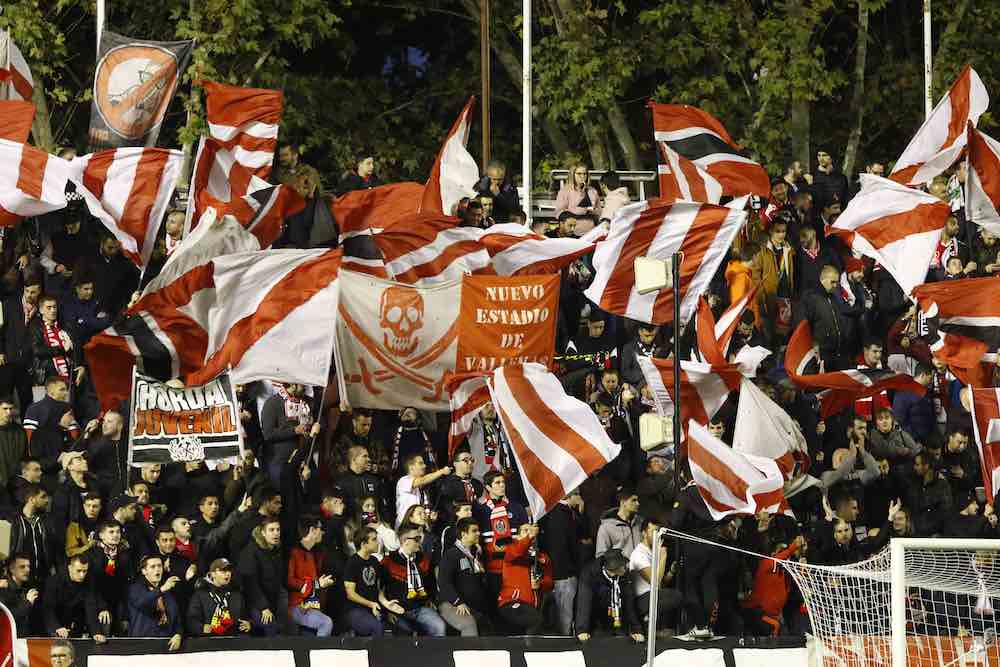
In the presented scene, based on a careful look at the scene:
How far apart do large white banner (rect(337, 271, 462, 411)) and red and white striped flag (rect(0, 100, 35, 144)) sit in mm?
3180

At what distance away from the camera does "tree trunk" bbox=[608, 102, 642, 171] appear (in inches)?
1336

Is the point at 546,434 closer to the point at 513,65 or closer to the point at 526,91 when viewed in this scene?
the point at 526,91

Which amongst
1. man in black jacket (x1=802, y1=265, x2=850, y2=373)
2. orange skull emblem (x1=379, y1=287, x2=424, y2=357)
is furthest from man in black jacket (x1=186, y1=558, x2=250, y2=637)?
man in black jacket (x1=802, y1=265, x2=850, y2=373)

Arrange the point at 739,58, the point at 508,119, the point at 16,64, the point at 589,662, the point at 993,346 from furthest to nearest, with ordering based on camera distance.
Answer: the point at 508,119, the point at 739,58, the point at 16,64, the point at 993,346, the point at 589,662

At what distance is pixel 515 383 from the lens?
21391 mm

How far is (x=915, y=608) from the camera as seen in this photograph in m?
20.5

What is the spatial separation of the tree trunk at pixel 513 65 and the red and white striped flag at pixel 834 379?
39.2ft

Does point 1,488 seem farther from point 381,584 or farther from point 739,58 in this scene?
point 739,58

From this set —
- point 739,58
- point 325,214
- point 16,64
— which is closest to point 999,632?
point 325,214

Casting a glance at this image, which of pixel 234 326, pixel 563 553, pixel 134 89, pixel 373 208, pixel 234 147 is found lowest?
pixel 563 553

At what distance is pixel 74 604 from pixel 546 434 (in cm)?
429

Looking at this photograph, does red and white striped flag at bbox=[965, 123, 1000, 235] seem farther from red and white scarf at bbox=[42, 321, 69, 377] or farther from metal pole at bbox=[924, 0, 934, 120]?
red and white scarf at bbox=[42, 321, 69, 377]

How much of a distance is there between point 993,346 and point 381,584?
19.9 feet

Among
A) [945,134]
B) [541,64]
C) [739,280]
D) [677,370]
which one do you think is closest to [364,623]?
[677,370]
